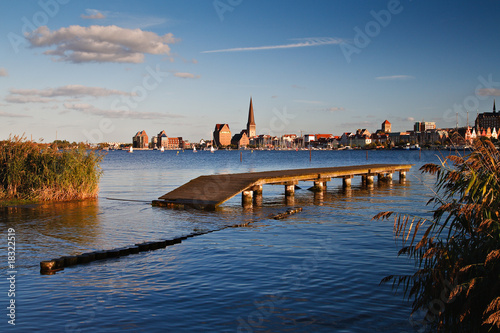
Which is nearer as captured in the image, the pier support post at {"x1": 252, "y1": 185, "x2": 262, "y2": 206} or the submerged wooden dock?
the submerged wooden dock

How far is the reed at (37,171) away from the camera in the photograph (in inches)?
893

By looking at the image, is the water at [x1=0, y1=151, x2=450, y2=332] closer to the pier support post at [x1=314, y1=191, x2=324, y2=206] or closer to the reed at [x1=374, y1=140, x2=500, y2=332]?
the reed at [x1=374, y1=140, x2=500, y2=332]

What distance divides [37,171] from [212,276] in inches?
637

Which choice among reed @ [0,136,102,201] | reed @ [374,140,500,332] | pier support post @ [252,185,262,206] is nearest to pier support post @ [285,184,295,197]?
pier support post @ [252,185,262,206]

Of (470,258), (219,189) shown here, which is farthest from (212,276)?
(219,189)

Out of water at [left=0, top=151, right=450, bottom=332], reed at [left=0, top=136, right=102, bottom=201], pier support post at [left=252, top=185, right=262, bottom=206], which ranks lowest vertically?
water at [left=0, top=151, right=450, bottom=332]

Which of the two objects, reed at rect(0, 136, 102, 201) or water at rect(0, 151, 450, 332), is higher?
reed at rect(0, 136, 102, 201)

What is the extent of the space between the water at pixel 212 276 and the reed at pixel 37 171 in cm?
300

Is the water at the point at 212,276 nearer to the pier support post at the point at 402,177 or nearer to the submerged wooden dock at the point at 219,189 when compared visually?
the submerged wooden dock at the point at 219,189

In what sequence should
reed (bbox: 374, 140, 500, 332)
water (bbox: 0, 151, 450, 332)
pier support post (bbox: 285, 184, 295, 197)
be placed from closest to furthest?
1. reed (bbox: 374, 140, 500, 332)
2. water (bbox: 0, 151, 450, 332)
3. pier support post (bbox: 285, 184, 295, 197)

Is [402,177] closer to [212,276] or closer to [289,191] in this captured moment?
[289,191]

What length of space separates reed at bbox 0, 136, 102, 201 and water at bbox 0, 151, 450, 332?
9.85 feet

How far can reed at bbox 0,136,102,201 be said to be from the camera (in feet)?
74.4

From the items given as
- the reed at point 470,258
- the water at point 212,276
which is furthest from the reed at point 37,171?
the reed at point 470,258
